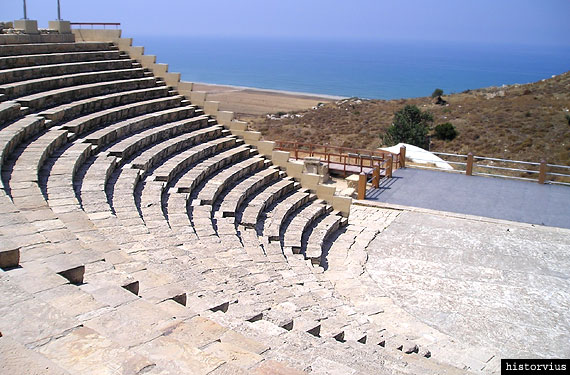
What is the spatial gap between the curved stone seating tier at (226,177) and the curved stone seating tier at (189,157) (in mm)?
720

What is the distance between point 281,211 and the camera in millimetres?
13555

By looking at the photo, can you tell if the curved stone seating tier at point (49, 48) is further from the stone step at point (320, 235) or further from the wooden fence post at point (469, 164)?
the wooden fence post at point (469, 164)

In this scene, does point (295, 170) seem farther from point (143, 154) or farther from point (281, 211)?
point (143, 154)

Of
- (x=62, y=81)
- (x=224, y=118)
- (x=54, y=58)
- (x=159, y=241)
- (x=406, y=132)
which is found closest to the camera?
(x=159, y=241)

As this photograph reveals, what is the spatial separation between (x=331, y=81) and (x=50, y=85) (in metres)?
128

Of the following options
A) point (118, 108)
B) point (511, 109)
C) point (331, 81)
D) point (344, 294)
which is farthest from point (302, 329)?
point (331, 81)

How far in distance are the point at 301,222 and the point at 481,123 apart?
2607 cm

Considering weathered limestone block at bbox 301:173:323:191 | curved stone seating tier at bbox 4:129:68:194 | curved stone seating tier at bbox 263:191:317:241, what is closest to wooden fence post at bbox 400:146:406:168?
weathered limestone block at bbox 301:173:323:191

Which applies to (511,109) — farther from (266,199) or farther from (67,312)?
(67,312)

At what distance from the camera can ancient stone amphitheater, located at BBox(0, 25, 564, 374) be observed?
3.99 m

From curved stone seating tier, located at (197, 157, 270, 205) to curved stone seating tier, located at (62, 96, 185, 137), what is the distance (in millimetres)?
2405

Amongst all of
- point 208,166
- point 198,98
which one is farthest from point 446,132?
point 208,166

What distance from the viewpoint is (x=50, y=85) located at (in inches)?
527

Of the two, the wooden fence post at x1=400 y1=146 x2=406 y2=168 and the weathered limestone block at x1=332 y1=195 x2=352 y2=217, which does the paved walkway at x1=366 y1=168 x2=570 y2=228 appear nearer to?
the wooden fence post at x1=400 y1=146 x2=406 y2=168
